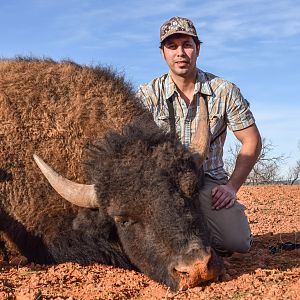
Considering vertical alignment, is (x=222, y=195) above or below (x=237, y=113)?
below

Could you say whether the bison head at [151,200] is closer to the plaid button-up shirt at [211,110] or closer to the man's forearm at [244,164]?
the man's forearm at [244,164]

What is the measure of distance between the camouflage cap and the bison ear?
2689mm

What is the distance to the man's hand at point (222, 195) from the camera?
7.56 m

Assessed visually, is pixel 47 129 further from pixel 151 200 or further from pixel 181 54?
pixel 181 54

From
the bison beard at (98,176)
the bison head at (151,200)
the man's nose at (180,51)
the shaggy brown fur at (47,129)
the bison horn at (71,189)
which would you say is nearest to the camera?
the bison head at (151,200)

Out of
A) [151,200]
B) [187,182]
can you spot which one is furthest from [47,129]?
[187,182]

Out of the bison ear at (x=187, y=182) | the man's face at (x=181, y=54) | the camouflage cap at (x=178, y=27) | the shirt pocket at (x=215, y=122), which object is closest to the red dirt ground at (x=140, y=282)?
the bison ear at (x=187, y=182)

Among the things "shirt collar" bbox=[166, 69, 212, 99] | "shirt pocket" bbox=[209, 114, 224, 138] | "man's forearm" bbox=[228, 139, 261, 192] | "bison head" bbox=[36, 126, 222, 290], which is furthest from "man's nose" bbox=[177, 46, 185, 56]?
"bison head" bbox=[36, 126, 222, 290]

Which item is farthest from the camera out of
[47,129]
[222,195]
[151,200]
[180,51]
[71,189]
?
[180,51]

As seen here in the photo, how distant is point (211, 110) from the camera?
8.24 m

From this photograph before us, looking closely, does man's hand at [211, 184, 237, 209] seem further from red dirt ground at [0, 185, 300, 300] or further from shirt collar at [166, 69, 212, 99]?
shirt collar at [166, 69, 212, 99]

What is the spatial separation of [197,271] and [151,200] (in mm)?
937

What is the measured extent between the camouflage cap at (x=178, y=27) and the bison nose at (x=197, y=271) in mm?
3658

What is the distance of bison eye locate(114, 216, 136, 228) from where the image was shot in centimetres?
633
